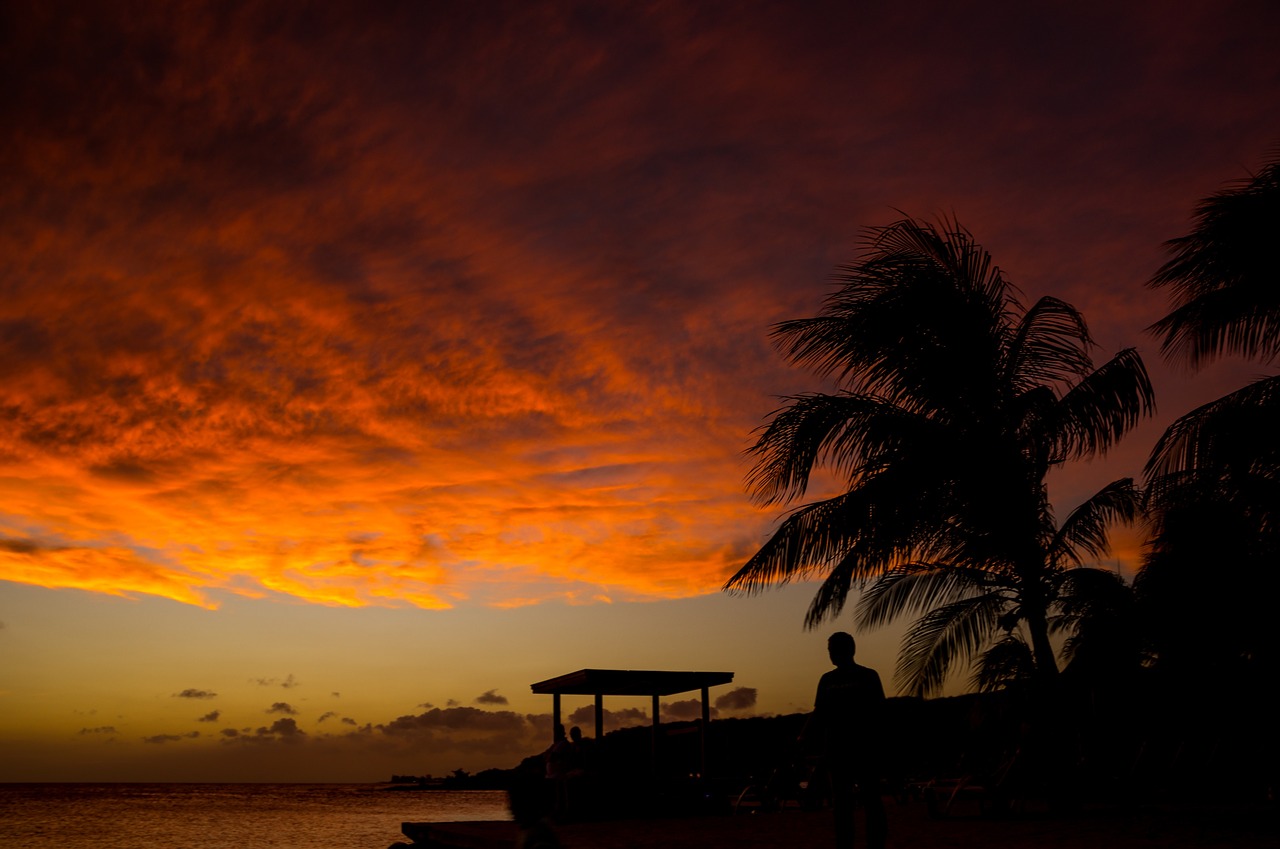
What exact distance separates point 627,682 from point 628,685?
3.07 ft

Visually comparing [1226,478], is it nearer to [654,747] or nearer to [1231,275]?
[1231,275]

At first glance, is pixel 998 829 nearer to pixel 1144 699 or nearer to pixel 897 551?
pixel 897 551

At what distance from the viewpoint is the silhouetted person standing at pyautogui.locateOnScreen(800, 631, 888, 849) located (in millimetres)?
6121

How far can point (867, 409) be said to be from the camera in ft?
38.5

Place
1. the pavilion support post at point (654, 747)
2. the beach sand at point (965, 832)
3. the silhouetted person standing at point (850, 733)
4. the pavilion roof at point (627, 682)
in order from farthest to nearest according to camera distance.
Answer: the pavilion support post at point (654, 747) → the pavilion roof at point (627, 682) → the beach sand at point (965, 832) → the silhouetted person standing at point (850, 733)

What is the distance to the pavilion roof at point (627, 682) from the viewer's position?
16625 millimetres

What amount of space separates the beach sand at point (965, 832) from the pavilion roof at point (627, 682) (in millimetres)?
2680

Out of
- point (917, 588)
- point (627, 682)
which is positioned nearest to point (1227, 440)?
point (917, 588)

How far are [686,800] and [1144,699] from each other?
26.3ft

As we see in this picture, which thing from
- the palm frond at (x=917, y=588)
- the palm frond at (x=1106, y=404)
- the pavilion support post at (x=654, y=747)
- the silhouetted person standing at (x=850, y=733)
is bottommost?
the pavilion support post at (x=654, y=747)

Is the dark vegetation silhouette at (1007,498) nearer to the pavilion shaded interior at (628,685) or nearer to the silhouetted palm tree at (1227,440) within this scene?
the silhouetted palm tree at (1227,440)

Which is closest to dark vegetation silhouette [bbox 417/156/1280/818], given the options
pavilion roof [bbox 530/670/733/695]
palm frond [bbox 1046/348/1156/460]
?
palm frond [bbox 1046/348/1156/460]

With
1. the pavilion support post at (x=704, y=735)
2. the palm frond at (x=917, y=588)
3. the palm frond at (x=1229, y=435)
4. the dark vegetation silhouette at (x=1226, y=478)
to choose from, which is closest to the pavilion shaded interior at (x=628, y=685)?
the pavilion support post at (x=704, y=735)

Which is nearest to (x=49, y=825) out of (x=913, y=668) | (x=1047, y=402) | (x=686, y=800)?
(x=686, y=800)
